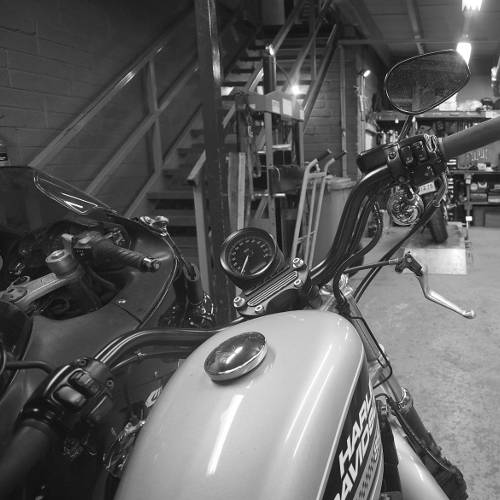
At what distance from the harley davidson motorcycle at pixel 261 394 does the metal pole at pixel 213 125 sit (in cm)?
162

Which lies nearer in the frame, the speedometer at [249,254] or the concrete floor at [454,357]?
the speedometer at [249,254]

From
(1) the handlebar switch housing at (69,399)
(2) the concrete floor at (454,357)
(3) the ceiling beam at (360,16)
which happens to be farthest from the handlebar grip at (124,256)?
(3) the ceiling beam at (360,16)

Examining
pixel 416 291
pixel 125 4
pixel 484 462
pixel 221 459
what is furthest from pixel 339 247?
pixel 125 4

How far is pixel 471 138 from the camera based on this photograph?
71 centimetres

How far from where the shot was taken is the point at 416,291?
3742 mm

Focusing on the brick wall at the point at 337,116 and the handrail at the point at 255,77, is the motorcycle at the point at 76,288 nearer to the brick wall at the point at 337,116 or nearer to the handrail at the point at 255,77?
the handrail at the point at 255,77

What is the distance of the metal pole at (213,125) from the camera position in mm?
2283

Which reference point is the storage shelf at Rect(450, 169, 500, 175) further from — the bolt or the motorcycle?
the bolt

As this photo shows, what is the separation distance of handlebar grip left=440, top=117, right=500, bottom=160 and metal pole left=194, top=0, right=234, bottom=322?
1.76 m

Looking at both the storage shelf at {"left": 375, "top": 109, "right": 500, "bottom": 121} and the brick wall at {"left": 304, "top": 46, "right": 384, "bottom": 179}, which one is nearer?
the brick wall at {"left": 304, "top": 46, "right": 384, "bottom": 179}

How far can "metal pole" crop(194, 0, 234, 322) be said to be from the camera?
228cm

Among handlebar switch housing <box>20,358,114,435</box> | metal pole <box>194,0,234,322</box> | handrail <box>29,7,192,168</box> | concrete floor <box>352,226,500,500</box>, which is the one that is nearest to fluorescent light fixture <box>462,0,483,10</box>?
concrete floor <box>352,226,500,500</box>

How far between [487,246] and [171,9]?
4504mm

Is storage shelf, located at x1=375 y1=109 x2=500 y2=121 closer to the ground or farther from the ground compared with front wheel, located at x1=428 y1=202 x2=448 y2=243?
farther from the ground
